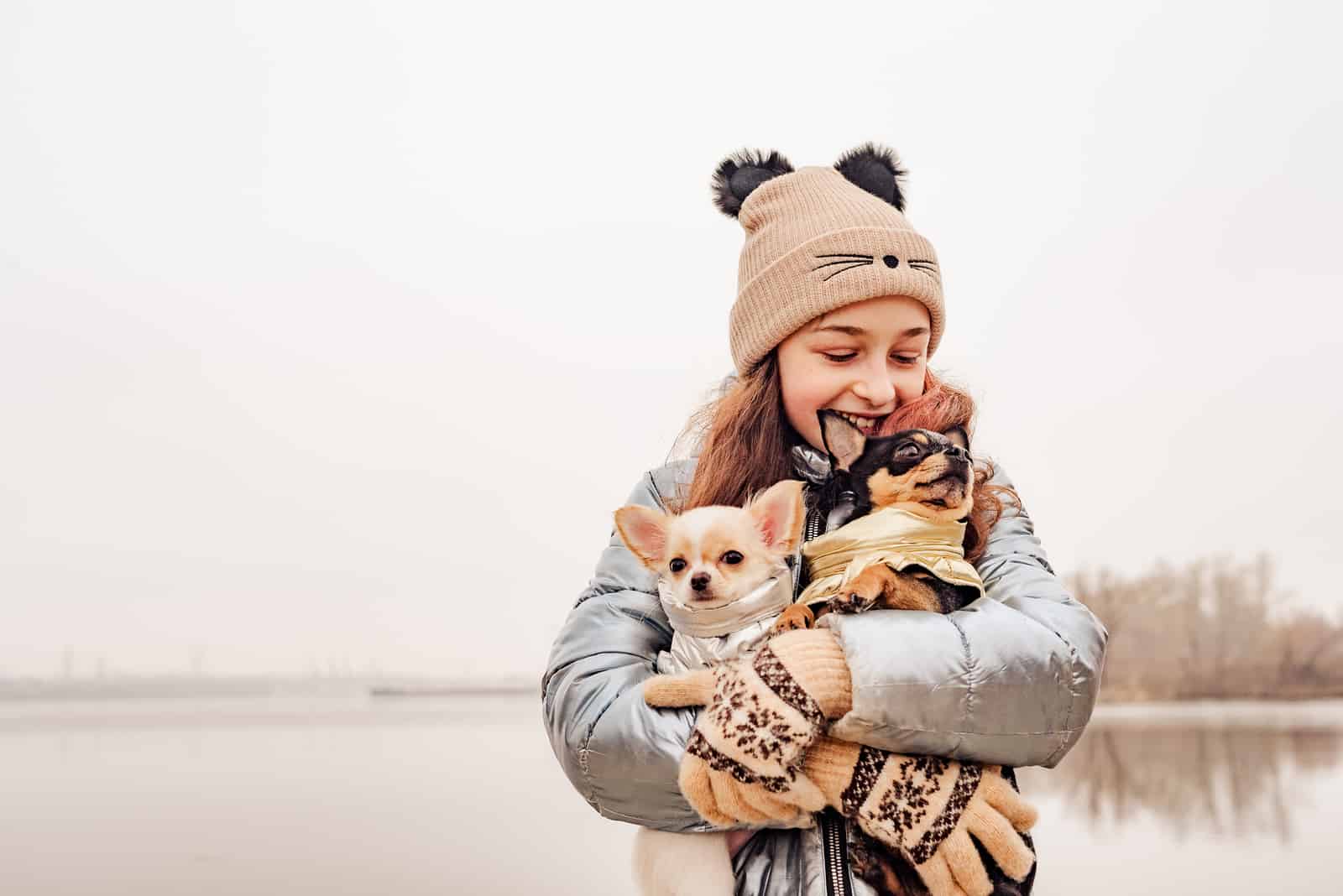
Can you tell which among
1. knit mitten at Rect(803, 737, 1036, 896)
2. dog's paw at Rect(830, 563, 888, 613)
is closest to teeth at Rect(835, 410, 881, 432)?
dog's paw at Rect(830, 563, 888, 613)

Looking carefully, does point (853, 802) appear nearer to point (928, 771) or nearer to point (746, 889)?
point (928, 771)

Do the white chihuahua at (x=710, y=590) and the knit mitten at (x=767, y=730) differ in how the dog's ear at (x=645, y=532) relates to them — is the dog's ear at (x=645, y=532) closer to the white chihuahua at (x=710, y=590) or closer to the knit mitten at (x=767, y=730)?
the white chihuahua at (x=710, y=590)

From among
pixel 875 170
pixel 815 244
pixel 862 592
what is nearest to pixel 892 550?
pixel 862 592

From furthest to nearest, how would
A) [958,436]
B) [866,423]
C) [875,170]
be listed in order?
[875,170]
[866,423]
[958,436]

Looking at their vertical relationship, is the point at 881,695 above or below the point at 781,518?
below

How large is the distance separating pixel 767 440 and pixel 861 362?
27 cm

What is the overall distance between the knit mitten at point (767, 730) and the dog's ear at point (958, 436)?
0.49 metres

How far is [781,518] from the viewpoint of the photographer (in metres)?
2.06

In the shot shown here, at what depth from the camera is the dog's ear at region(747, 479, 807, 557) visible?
80.9 inches

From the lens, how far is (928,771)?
1.78 metres

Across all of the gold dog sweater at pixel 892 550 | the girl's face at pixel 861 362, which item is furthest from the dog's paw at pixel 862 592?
the girl's face at pixel 861 362

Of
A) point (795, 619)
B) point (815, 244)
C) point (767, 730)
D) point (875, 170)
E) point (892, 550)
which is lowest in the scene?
point (767, 730)

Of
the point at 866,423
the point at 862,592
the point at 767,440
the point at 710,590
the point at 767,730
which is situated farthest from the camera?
the point at 767,440

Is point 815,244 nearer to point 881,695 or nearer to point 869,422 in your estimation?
point 869,422
